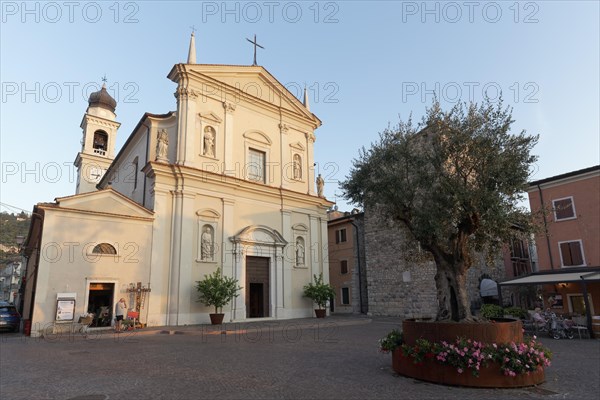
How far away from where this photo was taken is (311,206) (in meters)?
25.0

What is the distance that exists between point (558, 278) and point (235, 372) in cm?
1437

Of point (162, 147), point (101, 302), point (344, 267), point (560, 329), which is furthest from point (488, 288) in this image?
point (101, 302)

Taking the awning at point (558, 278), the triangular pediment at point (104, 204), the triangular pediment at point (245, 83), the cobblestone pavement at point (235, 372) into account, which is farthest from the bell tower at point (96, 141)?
the awning at point (558, 278)

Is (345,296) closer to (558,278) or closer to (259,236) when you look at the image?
(259,236)

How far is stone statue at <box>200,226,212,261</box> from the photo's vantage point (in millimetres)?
19528

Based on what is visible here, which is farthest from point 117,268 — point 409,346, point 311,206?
point 409,346

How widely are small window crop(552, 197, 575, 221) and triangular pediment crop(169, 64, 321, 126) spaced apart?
14.9 metres

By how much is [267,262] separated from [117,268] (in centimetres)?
808

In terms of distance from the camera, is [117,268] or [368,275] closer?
[117,268]

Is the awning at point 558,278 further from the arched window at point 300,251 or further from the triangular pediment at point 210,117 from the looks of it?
the triangular pediment at point 210,117

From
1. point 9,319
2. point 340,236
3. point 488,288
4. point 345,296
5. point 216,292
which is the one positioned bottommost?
point 9,319

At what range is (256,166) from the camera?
2350 centimetres

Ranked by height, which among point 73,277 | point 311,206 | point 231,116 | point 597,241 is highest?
point 231,116

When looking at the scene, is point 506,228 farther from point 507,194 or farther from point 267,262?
point 267,262
